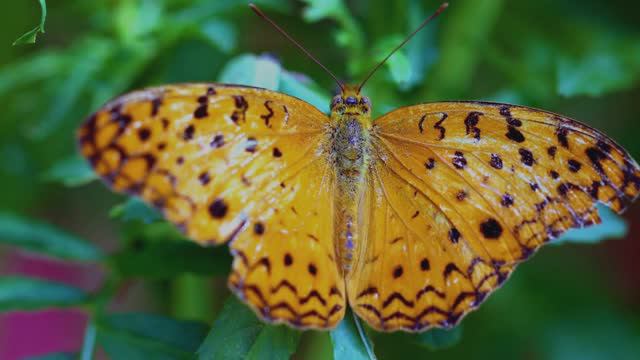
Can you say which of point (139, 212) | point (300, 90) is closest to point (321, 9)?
point (300, 90)

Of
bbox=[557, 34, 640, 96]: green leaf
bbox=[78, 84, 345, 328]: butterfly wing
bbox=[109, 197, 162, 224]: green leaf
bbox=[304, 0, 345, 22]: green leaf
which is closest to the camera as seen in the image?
bbox=[78, 84, 345, 328]: butterfly wing

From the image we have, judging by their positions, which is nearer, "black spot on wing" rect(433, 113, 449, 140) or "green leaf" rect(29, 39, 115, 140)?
"black spot on wing" rect(433, 113, 449, 140)

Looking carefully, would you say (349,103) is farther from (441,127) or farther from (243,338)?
(243,338)

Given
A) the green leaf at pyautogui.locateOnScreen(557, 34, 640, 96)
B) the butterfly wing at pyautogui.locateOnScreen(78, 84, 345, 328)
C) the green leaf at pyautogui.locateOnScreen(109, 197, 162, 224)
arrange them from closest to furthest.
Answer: the butterfly wing at pyautogui.locateOnScreen(78, 84, 345, 328)
the green leaf at pyautogui.locateOnScreen(109, 197, 162, 224)
the green leaf at pyautogui.locateOnScreen(557, 34, 640, 96)

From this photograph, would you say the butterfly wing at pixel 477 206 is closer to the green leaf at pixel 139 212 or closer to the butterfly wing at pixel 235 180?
the butterfly wing at pixel 235 180

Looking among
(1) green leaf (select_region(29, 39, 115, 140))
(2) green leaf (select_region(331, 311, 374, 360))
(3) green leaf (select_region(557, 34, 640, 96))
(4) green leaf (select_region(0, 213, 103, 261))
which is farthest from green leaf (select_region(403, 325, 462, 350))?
(1) green leaf (select_region(29, 39, 115, 140))

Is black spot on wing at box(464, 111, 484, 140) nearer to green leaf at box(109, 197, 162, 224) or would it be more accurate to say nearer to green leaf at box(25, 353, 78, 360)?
green leaf at box(109, 197, 162, 224)

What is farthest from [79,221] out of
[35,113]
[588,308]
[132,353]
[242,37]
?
[588,308]
